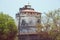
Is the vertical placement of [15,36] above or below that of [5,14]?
A: below

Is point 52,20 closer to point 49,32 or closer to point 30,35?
point 49,32

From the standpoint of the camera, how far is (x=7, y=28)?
4409 centimetres

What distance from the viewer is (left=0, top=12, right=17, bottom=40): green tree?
4372cm

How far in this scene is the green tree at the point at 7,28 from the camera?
1721 inches

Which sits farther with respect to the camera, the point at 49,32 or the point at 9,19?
the point at 9,19

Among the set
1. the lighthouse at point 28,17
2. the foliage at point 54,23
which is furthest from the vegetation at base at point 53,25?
the lighthouse at point 28,17

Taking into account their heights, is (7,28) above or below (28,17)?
below

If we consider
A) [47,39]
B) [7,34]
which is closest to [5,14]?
[7,34]

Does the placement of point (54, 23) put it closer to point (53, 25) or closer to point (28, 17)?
point (53, 25)

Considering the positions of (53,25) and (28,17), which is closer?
(53,25)

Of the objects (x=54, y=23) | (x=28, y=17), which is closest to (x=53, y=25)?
(x=54, y=23)

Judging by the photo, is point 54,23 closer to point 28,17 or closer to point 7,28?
point 7,28

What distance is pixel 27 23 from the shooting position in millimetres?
58688

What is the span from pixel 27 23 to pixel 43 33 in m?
19.3
